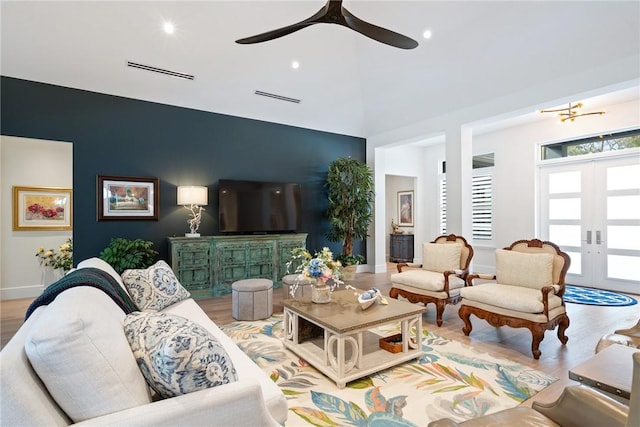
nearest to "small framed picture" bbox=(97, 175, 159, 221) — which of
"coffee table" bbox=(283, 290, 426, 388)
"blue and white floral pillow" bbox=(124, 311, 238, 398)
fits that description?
"coffee table" bbox=(283, 290, 426, 388)

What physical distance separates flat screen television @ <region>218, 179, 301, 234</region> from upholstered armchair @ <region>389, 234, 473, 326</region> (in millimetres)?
2459

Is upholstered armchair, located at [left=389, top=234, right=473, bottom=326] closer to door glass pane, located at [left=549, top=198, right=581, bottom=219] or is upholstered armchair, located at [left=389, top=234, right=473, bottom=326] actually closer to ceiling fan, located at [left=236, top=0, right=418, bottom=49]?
ceiling fan, located at [left=236, top=0, right=418, bottom=49]

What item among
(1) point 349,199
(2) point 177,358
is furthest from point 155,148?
(2) point 177,358

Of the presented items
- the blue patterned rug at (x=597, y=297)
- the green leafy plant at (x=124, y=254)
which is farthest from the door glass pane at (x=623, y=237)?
the green leafy plant at (x=124, y=254)

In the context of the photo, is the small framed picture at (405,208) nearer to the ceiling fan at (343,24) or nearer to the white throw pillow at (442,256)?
the white throw pillow at (442,256)

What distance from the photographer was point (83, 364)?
108 centimetres

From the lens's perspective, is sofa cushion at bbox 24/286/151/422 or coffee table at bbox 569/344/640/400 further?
coffee table at bbox 569/344/640/400

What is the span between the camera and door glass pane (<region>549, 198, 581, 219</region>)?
6051 mm

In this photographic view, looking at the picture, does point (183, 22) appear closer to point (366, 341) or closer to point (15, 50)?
point (15, 50)

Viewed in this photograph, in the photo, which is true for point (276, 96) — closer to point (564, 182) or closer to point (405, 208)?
point (405, 208)

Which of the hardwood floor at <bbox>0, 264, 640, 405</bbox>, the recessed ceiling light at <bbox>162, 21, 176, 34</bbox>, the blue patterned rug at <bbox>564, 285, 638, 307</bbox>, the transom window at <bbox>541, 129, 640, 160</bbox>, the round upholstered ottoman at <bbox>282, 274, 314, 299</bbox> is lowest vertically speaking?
the hardwood floor at <bbox>0, 264, 640, 405</bbox>

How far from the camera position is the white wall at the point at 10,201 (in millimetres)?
5062

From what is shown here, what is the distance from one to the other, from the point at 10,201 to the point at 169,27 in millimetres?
3904

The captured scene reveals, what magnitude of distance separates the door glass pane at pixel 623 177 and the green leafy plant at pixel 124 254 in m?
7.80
